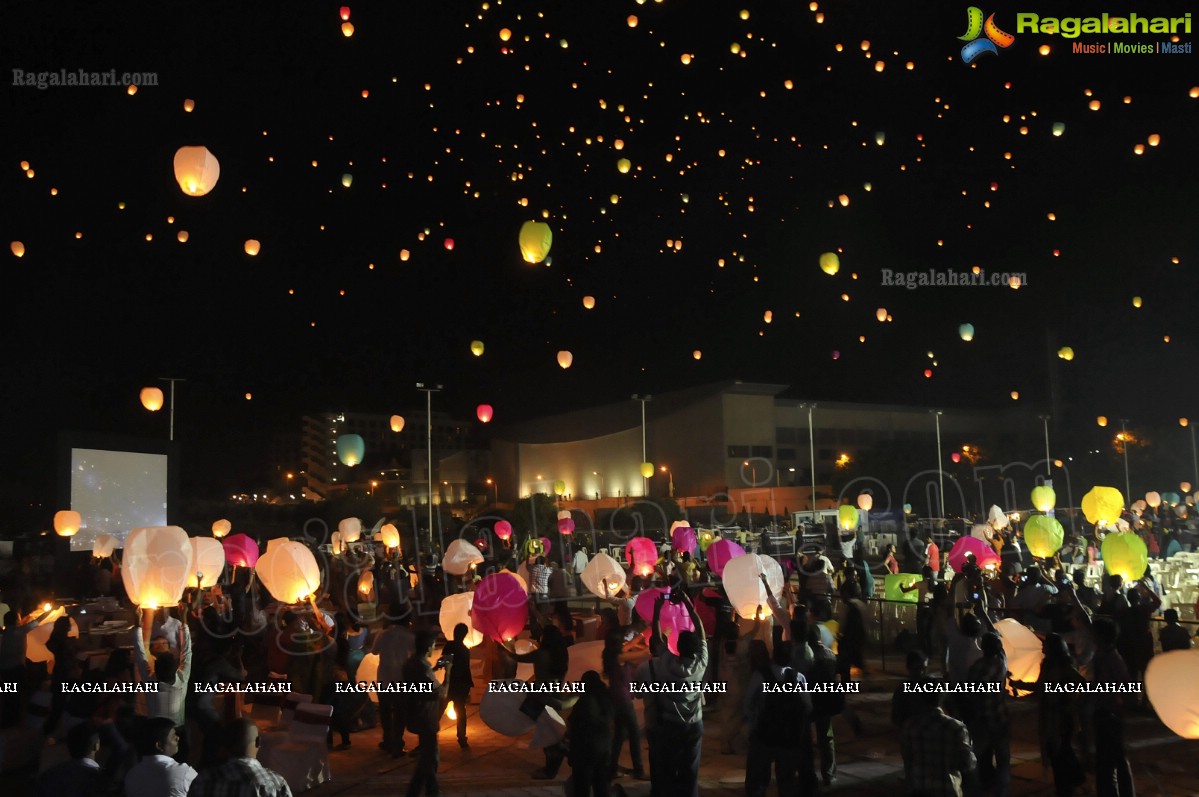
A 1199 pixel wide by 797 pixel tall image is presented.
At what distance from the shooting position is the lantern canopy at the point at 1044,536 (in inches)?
408

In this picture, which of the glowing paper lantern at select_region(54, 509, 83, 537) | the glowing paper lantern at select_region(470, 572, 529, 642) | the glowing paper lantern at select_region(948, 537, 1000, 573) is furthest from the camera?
the glowing paper lantern at select_region(54, 509, 83, 537)

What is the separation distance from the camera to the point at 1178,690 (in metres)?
4.43

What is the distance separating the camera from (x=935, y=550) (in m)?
13.6

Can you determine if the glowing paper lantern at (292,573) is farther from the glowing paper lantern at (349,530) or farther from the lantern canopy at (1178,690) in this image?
the glowing paper lantern at (349,530)

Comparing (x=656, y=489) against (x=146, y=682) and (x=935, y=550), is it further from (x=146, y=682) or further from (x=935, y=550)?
(x=146, y=682)

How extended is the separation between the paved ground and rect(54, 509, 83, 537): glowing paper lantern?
356 inches

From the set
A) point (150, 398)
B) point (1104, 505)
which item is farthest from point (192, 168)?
point (1104, 505)

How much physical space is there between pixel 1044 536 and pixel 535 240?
7342mm

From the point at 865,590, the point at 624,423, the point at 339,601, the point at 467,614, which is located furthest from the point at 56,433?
the point at 624,423

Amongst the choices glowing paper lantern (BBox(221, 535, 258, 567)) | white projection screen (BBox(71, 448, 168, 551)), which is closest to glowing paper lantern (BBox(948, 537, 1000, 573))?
glowing paper lantern (BBox(221, 535, 258, 567))

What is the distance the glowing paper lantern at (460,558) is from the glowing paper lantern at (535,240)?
406cm

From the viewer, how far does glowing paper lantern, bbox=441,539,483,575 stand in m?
11.7

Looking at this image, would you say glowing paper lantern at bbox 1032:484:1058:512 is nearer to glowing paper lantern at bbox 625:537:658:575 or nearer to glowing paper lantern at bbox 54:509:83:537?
glowing paper lantern at bbox 625:537:658:575

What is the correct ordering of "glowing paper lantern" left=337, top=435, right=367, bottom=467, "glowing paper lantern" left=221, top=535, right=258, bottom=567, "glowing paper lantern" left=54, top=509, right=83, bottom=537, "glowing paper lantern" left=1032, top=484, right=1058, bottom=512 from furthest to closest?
"glowing paper lantern" left=337, top=435, right=367, bottom=467
"glowing paper lantern" left=1032, top=484, right=1058, bottom=512
"glowing paper lantern" left=54, top=509, right=83, bottom=537
"glowing paper lantern" left=221, top=535, right=258, bottom=567
